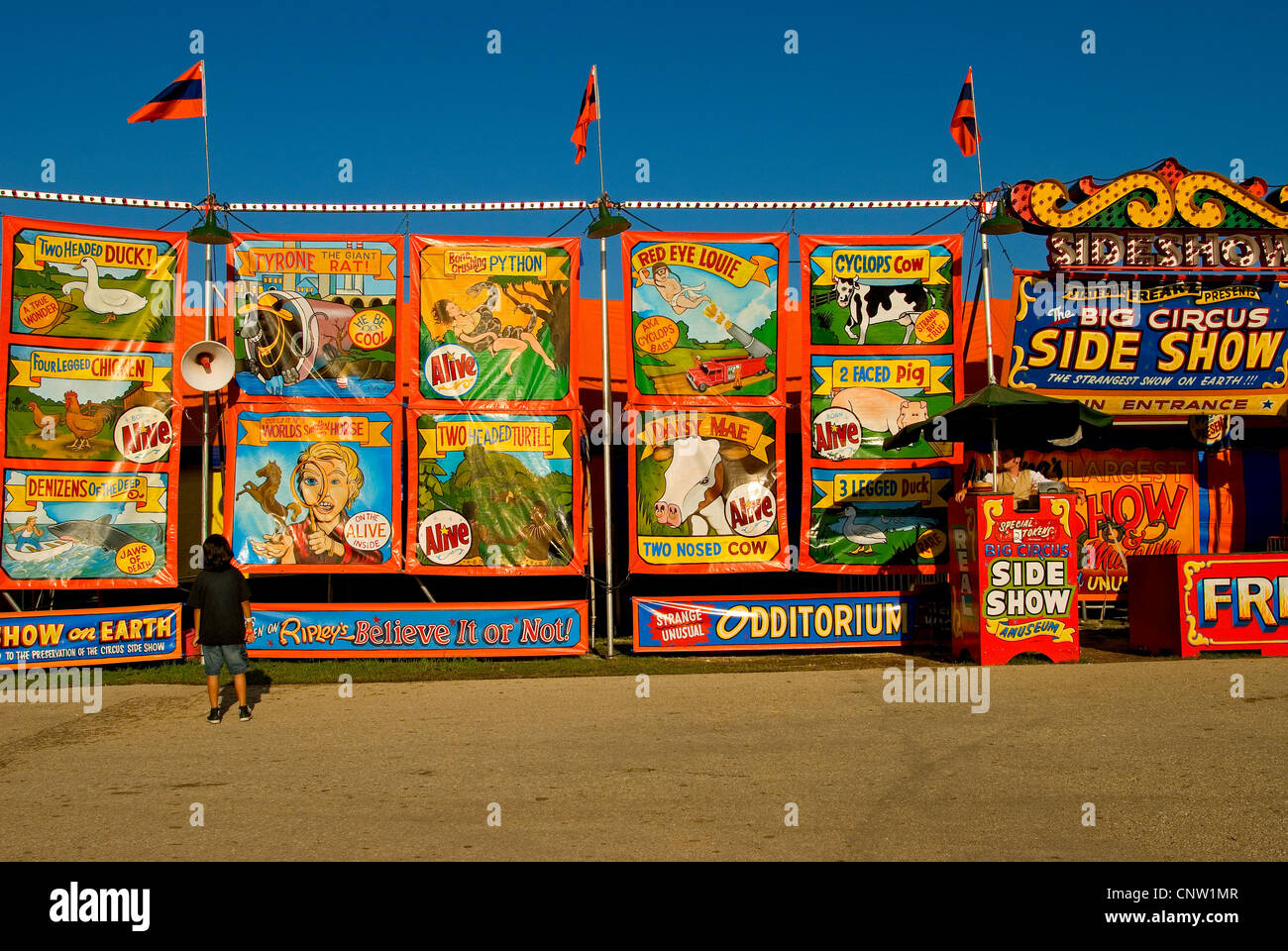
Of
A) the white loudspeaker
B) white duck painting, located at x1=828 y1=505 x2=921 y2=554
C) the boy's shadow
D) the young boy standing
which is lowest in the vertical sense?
the boy's shadow

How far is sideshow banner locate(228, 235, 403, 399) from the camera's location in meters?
15.0

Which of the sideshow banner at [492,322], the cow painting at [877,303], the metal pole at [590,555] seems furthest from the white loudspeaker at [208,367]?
the cow painting at [877,303]

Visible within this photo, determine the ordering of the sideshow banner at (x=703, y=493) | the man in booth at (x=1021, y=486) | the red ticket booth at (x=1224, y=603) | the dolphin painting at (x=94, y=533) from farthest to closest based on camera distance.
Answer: the sideshow banner at (x=703, y=493), the dolphin painting at (x=94, y=533), the red ticket booth at (x=1224, y=603), the man in booth at (x=1021, y=486)

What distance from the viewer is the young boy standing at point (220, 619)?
35.9ft

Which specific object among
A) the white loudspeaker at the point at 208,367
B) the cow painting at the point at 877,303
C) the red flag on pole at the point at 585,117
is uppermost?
the red flag on pole at the point at 585,117

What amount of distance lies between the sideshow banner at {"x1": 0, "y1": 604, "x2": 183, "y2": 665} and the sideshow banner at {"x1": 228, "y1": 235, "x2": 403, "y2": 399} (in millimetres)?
3109

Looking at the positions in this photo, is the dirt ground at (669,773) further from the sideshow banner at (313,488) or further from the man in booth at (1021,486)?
the sideshow banner at (313,488)

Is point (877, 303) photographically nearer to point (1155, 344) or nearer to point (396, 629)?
point (1155, 344)

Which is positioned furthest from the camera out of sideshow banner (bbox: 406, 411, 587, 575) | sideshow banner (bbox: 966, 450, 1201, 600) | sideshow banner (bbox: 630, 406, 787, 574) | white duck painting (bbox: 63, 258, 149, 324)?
sideshow banner (bbox: 966, 450, 1201, 600)

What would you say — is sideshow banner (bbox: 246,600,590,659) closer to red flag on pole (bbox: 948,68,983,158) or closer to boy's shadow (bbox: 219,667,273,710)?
boy's shadow (bbox: 219,667,273,710)

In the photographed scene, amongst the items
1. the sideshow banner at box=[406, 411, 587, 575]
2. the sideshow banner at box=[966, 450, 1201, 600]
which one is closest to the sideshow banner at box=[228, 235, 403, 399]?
the sideshow banner at box=[406, 411, 587, 575]

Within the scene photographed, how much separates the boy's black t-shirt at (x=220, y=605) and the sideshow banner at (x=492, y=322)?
14.8 ft
